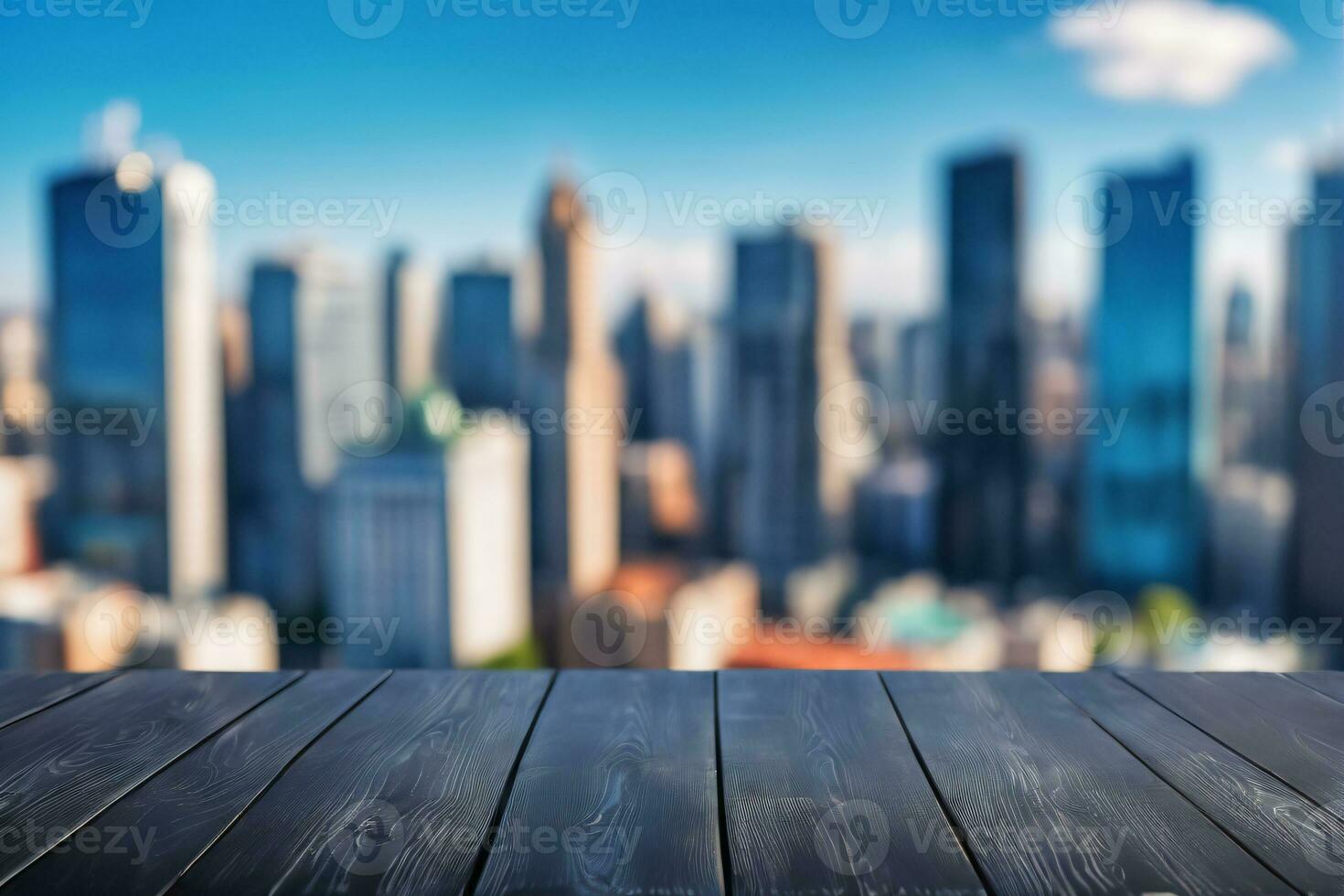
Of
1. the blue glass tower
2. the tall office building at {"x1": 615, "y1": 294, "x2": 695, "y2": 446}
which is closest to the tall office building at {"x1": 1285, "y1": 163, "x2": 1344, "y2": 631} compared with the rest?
the tall office building at {"x1": 615, "y1": 294, "x2": 695, "y2": 446}

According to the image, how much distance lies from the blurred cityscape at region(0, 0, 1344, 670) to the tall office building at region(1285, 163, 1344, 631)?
509mm

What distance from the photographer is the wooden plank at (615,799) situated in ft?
2.56

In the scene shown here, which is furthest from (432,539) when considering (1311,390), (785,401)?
(1311,390)

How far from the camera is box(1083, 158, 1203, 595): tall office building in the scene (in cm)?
1683

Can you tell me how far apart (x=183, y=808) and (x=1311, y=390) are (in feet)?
47.7

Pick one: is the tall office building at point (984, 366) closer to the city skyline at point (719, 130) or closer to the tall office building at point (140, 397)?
the city skyline at point (719, 130)

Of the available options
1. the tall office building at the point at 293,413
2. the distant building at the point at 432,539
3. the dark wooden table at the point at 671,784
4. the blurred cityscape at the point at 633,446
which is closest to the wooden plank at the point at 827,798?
the dark wooden table at the point at 671,784

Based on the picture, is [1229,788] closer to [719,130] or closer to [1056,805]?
[1056,805]

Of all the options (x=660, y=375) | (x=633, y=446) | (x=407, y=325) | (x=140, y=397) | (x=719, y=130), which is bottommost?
(x=633, y=446)

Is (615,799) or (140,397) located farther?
(140,397)

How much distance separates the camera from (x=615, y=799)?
0.92 metres

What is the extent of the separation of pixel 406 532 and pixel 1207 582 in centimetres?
1554

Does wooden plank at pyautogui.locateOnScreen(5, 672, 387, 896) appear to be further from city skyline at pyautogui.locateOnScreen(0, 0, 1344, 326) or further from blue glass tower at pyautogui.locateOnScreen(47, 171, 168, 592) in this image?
blue glass tower at pyautogui.locateOnScreen(47, 171, 168, 592)

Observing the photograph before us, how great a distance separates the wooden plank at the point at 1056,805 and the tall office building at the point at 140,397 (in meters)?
18.2
